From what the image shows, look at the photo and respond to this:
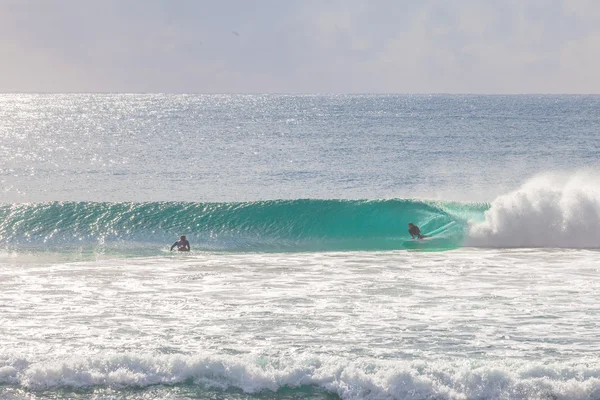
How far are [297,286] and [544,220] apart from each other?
1095 centimetres

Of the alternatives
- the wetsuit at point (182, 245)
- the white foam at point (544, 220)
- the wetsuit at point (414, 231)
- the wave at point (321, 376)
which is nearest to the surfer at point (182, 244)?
the wetsuit at point (182, 245)

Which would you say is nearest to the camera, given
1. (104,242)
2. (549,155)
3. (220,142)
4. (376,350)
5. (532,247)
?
(376,350)

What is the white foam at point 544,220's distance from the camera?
23.6 meters

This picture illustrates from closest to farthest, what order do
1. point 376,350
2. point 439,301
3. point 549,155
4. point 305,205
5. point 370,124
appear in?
point 376,350
point 439,301
point 305,205
point 549,155
point 370,124

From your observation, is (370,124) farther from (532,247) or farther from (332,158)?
(532,247)

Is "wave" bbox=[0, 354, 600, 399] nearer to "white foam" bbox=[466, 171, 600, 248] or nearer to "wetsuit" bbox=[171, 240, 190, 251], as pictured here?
"wetsuit" bbox=[171, 240, 190, 251]

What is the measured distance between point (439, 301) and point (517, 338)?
8.66ft

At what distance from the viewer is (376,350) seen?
39.3 feet

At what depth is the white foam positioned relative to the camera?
2364 cm

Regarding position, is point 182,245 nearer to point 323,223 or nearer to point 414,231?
point 323,223

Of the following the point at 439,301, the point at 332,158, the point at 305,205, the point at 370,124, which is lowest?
the point at 439,301

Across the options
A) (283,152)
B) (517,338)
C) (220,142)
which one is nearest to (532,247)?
(517,338)

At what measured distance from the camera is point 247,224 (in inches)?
1075

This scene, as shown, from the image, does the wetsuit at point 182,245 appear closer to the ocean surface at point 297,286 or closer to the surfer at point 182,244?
the surfer at point 182,244
